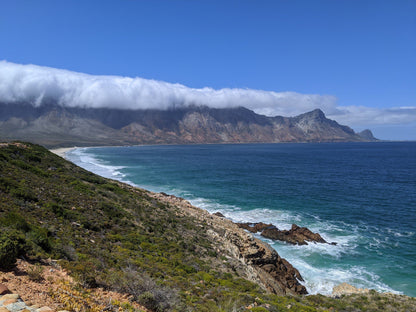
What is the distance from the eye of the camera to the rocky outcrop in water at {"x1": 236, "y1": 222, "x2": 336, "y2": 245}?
32.3 m

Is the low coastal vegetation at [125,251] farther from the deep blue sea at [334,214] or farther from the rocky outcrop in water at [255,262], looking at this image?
the deep blue sea at [334,214]

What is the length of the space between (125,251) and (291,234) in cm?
2450

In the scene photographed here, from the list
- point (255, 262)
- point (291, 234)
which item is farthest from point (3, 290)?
point (291, 234)

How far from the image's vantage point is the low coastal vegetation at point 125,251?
9.91m

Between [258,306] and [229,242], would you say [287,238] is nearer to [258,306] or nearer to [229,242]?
[229,242]

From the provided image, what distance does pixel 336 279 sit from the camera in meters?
23.8

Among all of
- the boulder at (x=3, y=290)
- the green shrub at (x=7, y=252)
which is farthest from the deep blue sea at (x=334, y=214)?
the boulder at (x=3, y=290)

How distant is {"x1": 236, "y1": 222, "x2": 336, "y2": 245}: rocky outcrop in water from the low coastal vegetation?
408 inches

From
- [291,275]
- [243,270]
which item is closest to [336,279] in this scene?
[291,275]

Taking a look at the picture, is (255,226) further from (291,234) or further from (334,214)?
(334,214)

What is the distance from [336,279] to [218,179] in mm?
49973

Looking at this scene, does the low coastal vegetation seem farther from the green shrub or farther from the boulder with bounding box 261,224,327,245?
the boulder with bounding box 261,224,327,245

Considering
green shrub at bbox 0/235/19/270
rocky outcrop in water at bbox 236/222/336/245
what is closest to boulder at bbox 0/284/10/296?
green shrub at bbox 0/235/19/270

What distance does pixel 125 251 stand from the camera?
15.6 metres
